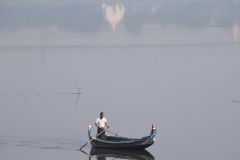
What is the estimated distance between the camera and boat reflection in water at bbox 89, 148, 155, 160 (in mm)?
23391

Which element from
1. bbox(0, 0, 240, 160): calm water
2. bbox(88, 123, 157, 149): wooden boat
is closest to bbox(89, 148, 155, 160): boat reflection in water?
bbox(0, 0, 240, 160): calm water

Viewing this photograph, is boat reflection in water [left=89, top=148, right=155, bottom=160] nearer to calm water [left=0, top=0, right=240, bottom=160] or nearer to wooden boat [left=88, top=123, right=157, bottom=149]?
calm water [left=0, top=0, right=240, bottom=160]

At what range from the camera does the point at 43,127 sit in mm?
28609

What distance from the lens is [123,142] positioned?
23656mm

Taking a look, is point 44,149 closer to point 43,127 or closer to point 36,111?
point 43,127

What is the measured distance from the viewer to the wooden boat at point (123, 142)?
23.2 m

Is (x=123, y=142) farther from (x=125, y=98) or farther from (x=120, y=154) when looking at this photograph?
(x=125, y=98)

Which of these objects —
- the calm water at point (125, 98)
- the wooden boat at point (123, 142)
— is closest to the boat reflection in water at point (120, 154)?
the calm water at point (125, 98)

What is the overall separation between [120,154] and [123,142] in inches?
17.9

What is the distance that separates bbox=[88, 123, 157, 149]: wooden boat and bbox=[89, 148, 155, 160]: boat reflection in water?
7.2 inches

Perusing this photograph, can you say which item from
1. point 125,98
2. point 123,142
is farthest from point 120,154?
point 125,98

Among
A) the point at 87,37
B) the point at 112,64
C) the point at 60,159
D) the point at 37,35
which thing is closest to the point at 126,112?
the point at 60,159

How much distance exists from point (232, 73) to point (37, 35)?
45.1 meters

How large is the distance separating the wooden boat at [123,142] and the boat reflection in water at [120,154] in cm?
18
